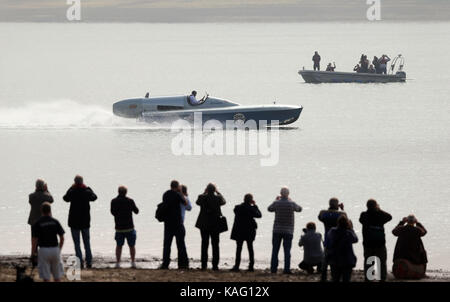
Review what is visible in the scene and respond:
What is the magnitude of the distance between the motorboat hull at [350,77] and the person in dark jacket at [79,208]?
55.4 meters

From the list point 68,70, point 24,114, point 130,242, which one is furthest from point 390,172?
point 68,70

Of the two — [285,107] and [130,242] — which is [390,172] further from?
[130,242]

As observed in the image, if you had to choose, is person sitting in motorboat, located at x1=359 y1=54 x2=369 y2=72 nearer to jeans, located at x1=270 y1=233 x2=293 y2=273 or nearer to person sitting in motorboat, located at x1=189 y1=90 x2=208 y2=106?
person sitting in motorboat, located at x1=189 y1=90 x2=208 y2=106

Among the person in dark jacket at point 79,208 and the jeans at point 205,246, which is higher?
the person in dark jacket at point 79,208

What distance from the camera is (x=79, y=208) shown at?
21.5 m

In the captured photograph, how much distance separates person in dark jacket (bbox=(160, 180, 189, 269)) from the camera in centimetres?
2150

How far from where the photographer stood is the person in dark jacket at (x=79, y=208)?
21375 millimetres

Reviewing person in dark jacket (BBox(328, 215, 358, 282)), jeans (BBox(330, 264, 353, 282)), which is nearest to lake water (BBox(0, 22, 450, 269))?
jeans (BBox(330, 264, 353, 282))

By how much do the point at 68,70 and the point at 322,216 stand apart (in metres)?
121

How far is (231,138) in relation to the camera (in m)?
50.7

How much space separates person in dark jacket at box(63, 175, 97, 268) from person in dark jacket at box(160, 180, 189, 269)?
51.0 inches

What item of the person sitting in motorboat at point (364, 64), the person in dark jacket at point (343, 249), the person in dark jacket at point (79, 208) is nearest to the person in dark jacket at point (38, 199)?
the person in dark jacket at point (79, 208)

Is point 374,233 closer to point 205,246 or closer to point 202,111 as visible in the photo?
point 205,246

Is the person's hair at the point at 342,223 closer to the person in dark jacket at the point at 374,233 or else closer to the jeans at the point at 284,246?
the person in dark jacket at the point at 374,233
